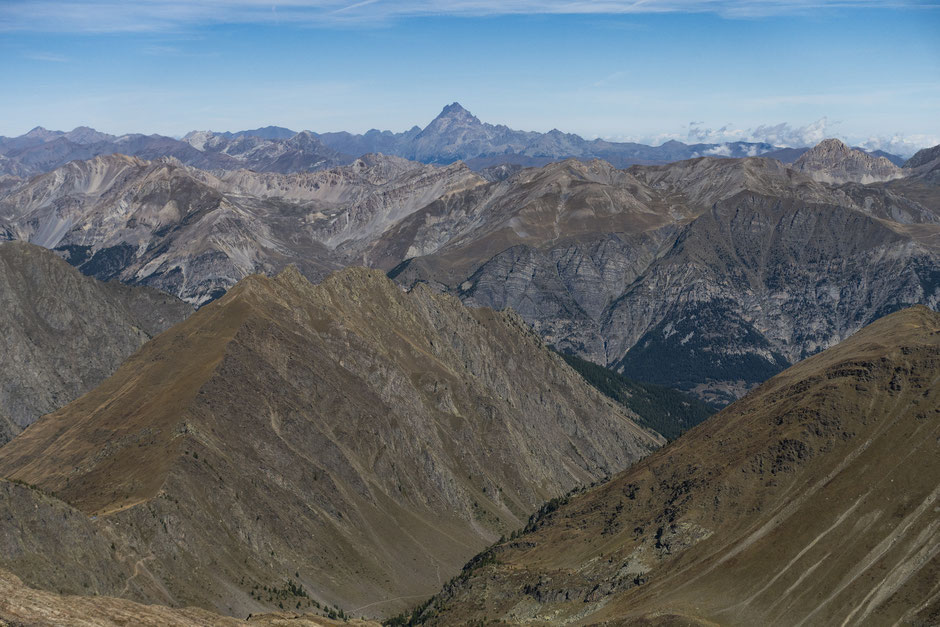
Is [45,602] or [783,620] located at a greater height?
[45,602]

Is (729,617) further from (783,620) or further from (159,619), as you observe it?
(159,619)

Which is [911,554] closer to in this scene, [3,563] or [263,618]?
[263,618]

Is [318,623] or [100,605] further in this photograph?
[318,623]

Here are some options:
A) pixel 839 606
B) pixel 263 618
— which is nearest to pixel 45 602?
pixel 263 618

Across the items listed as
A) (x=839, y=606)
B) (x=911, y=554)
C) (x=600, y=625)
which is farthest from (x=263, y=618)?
(x=911, y=554)

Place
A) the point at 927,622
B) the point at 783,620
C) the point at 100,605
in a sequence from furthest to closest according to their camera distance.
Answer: the point at 783,620 → the point at 927,622 → the point at 100,605

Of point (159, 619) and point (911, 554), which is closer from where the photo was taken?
point (159, 619)

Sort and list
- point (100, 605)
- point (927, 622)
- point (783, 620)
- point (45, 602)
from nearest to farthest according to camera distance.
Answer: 1. point (45, 602)
2. point (100, 605)
3. point (927, 622)
4. point (783, 620)

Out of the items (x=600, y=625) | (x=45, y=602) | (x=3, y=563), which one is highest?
(x=45, y=602)

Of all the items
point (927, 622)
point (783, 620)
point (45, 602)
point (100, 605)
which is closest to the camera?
point (45, 602)
